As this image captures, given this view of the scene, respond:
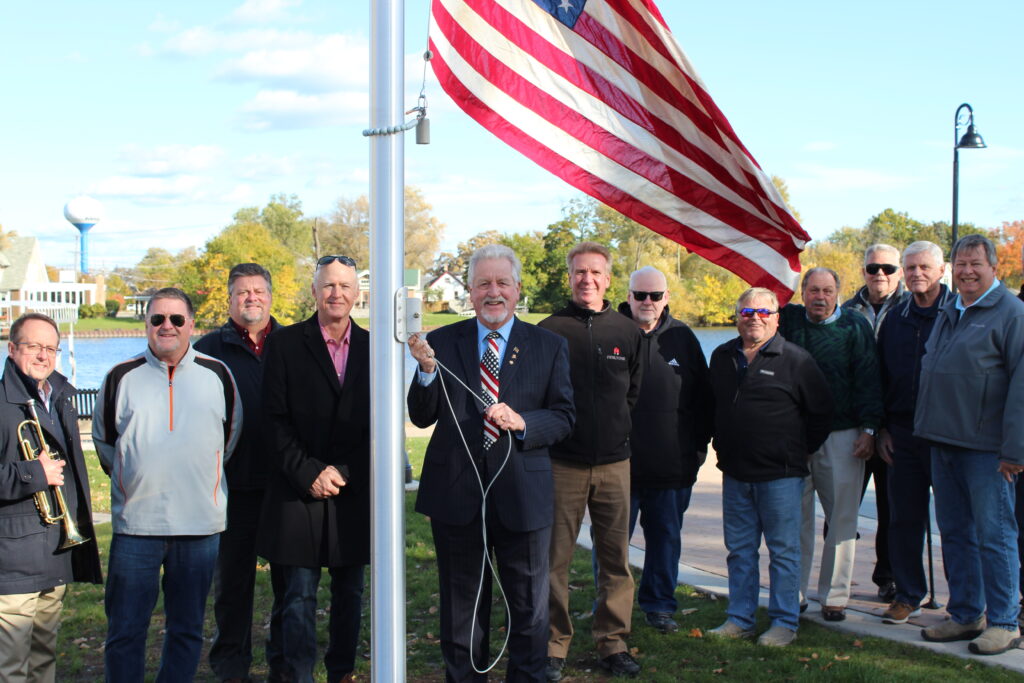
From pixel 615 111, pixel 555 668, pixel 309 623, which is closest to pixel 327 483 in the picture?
pixel 309 623

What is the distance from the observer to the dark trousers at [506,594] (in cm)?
455

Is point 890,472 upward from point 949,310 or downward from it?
downward

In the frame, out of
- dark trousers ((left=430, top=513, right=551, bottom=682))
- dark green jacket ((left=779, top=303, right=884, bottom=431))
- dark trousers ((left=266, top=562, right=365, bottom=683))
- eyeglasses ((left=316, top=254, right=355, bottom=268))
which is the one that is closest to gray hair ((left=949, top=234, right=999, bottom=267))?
dark green jacket ((left=779, top=303, right=884, bottom=431))

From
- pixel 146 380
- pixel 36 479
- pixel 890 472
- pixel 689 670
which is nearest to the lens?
pixel 36 479

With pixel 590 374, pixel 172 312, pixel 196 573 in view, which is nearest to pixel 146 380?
pixel 172 312

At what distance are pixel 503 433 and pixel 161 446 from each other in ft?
5.40

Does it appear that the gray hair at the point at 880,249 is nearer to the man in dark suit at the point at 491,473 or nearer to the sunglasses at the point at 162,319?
the man in dark suit at the point at 491,473

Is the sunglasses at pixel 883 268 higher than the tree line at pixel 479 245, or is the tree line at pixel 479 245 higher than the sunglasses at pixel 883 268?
the tree line at pixel 479 245

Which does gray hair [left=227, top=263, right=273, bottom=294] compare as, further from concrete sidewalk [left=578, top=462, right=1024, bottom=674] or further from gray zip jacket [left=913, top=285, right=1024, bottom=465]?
gray zip jacket [left=913, top=285, right=1024, bottom=465]

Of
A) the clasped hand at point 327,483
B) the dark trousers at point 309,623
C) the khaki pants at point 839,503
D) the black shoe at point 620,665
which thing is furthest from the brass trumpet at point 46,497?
the khaki pants at point 839,503

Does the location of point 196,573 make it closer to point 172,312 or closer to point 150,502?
point 150,502

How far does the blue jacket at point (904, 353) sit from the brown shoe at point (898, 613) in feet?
3.84

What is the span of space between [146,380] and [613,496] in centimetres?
269

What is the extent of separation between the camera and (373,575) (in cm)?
338
